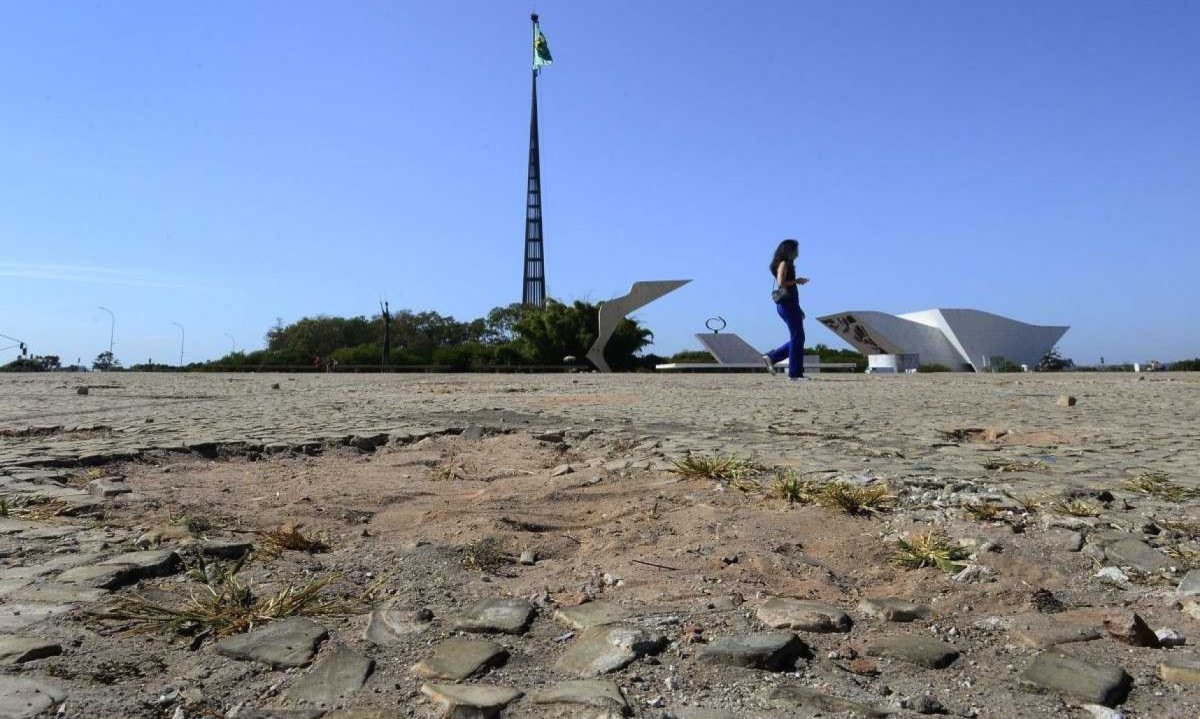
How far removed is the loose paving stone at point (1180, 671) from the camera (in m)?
1.85

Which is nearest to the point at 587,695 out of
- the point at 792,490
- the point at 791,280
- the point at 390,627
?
the point at 390,627

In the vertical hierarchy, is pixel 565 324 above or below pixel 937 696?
above

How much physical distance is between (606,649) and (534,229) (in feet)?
225

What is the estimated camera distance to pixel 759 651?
79.8 inches

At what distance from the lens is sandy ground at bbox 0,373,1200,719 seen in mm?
1927

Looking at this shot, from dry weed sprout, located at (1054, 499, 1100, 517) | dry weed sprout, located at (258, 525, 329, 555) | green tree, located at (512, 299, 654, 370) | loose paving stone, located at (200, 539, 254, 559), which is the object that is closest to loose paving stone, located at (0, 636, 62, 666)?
loose paving stone, located at (200, 539, 254, 559)

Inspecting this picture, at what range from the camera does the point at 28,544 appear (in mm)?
3119

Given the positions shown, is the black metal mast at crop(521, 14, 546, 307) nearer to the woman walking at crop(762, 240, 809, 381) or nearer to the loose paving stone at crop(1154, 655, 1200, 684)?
the woman walking at crop(762, 240, 809, 381)

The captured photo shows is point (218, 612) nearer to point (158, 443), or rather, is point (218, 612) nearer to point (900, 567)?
point (900, 567)

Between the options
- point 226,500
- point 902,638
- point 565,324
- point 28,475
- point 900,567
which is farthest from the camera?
point 565,324

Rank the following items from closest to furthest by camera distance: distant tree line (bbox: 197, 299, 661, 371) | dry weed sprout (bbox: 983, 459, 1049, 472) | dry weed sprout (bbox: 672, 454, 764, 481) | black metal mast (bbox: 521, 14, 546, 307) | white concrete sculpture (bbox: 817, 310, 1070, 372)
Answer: dry weed sprout (bbox: 672, 454, 764, 481) → dry weed sprout (bbox: 983, 459, 1049, 472) → distant tree line (bbox: 197, 299, 661, 371) → white concrete sculpture (bbox: 817, 310, 1070, 372) → black metal mast (bbox: 521, 14, 546, 307)

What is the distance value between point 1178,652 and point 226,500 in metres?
3.67

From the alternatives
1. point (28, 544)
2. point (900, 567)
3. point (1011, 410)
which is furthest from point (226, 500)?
point (1011, 410)

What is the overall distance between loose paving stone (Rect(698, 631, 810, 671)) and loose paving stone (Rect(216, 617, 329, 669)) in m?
0.97
